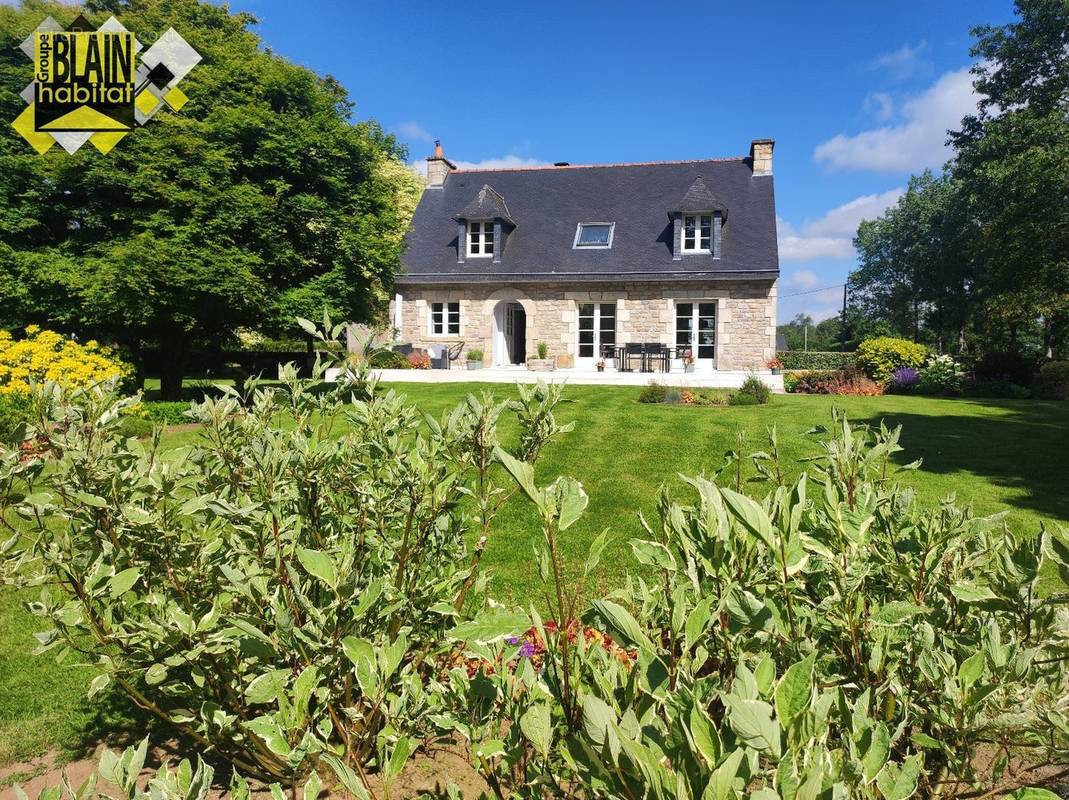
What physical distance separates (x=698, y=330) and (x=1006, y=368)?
9289mm

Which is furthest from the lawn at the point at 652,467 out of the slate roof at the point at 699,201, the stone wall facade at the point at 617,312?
the slate roof at the point at 699,201

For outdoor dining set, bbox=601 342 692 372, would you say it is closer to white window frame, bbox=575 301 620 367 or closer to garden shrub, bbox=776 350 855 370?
white window frame, bbox=575 301 620 367

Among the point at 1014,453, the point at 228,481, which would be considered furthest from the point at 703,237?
the point at 228,481

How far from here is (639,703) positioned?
4.21 feet

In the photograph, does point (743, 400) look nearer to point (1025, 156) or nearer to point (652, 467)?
point (652, 467)

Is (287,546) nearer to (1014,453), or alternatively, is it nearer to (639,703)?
(639,703)

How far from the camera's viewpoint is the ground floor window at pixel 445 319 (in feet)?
79.3

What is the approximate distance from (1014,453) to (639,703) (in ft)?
34.3

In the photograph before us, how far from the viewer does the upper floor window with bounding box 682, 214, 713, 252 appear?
2253 cm

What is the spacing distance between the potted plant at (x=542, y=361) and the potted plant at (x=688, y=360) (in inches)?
184

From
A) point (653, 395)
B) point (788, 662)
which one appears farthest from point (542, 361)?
point (788, 662)
